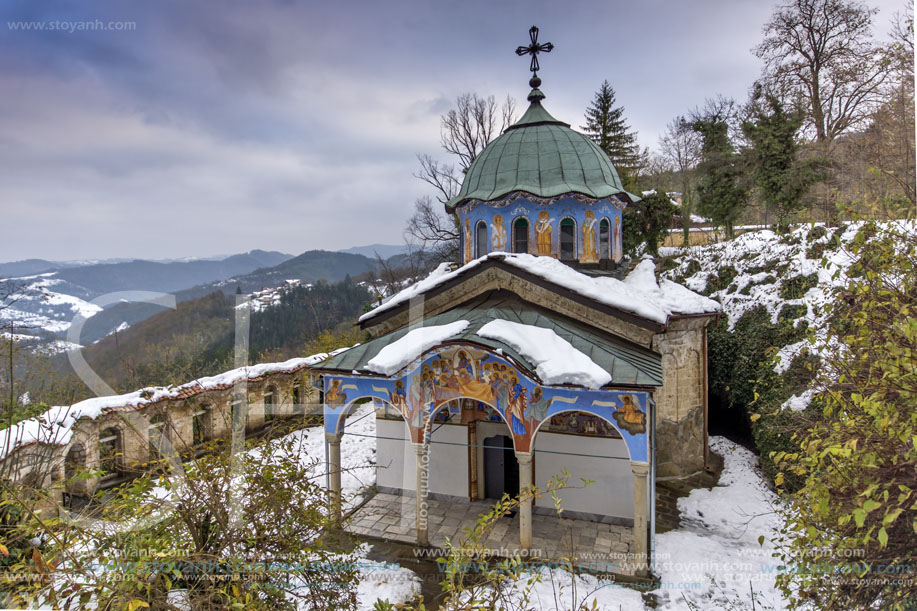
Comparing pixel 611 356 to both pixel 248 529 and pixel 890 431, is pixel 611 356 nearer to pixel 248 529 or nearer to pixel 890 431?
pixel 890 431

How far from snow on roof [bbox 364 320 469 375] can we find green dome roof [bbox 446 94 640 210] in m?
4.42

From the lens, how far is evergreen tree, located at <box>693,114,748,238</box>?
18844 mm

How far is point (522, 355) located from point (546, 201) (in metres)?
5.08

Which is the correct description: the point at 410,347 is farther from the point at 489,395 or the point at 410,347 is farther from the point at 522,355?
the point at 522,355

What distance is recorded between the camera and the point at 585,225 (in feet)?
34.0

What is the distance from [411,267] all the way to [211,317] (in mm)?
11579

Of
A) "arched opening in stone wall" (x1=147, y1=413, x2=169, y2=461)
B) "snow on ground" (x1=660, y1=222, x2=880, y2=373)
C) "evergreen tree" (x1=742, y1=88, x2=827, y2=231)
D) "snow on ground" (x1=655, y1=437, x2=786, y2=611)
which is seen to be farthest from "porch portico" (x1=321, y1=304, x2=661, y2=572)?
"evergreen tree" (x1=742, y1=88, x2=827, y2=231)

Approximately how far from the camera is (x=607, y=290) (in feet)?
28.2

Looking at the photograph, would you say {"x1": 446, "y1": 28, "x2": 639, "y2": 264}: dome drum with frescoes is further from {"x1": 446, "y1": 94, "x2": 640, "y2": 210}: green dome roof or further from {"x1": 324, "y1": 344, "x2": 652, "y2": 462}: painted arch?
{"x1": 324, "y1": 344, "x2": 652, "y2": 462}: painted arch

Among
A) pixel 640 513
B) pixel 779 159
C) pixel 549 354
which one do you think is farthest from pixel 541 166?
pixel 779 159

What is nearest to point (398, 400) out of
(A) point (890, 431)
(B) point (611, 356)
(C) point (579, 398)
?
(C) point (579, 398)

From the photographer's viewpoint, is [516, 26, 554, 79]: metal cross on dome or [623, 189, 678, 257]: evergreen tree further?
[623, 189, 678, 257]: evergreen tree

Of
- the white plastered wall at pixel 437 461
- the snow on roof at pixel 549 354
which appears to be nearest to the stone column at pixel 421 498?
the white plastered wall at pixel 437 461

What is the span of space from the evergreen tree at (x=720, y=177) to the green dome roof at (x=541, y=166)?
1059 cm
